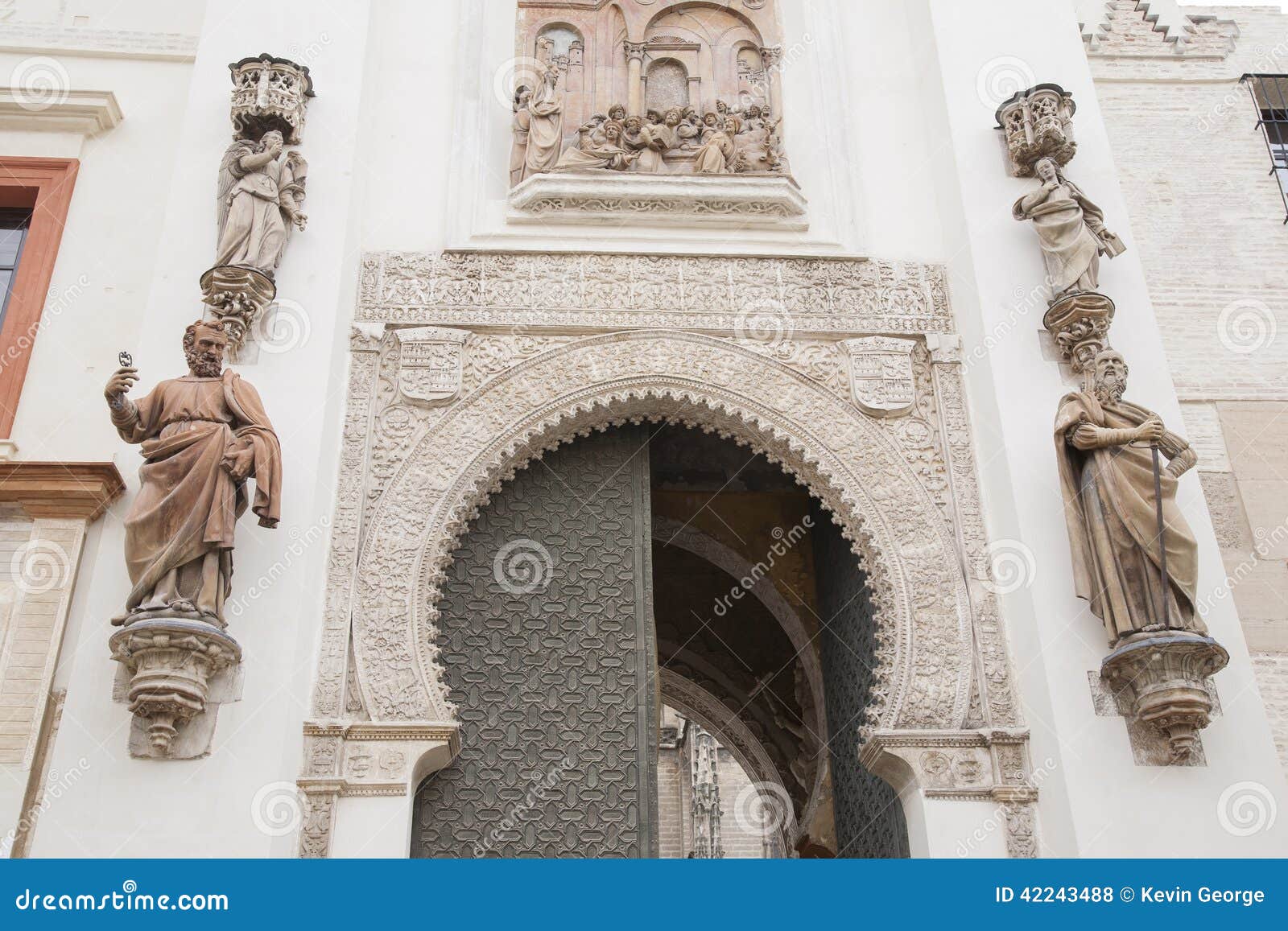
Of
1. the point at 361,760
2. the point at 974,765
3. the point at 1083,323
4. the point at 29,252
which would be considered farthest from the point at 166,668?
the point at 1083,323

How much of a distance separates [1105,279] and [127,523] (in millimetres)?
5194

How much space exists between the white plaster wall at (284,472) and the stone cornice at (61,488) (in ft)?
0.32

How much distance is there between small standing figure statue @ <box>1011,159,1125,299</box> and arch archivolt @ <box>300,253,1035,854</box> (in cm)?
65

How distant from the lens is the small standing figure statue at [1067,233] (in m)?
6.74

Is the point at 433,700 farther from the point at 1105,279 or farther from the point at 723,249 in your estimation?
the point at 1105,279

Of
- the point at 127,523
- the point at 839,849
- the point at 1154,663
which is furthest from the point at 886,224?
the point at 127,523

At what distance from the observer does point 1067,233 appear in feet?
22.5

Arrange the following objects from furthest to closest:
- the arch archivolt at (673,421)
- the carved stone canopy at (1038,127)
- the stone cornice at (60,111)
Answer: the stone cornice at (60,111)
the carved stone canopy at (1038,127)
the arch archivolt at (673,421)

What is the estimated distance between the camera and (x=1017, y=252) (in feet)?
23.3

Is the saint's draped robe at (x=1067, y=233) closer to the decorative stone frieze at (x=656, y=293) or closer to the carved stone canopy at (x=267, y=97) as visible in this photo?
the decorative stone frieze at (x=656, y=293)

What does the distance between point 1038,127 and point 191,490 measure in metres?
4.90

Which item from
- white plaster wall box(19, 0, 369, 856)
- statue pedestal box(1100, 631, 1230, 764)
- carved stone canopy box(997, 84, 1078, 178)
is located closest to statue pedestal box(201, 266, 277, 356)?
white plaster wall box(19, 0, 369, 856)

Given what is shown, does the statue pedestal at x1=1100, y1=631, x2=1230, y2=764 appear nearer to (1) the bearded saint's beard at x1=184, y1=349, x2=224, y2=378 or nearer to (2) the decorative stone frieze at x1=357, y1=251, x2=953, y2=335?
(2) the decorative stone frieze at x1=357, y1=251, x2=953, y2=335

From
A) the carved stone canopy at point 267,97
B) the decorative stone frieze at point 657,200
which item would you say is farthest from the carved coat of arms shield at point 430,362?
the carved stone canopy at point 267,97
